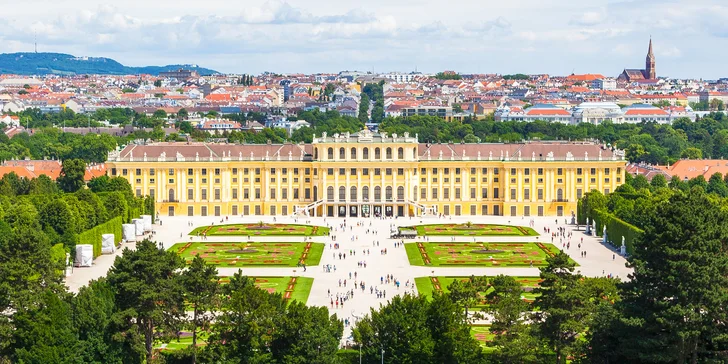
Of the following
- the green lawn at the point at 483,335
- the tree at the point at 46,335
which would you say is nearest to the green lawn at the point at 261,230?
the green lawn at the point at 483,335

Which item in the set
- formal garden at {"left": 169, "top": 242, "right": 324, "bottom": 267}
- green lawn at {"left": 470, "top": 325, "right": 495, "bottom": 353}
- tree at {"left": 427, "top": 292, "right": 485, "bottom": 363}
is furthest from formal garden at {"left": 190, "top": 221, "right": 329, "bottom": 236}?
tree at {"left": 427, "top": 292, "right": 485, "bottom": 363}

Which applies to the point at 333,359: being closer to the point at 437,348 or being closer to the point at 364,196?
the point at 437,348

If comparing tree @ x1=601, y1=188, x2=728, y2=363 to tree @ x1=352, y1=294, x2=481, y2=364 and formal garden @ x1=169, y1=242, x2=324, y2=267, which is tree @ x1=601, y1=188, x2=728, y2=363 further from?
formal garden @ x1=169, y1=242, x2=324, y2=267

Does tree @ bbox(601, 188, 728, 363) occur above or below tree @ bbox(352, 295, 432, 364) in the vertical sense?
above

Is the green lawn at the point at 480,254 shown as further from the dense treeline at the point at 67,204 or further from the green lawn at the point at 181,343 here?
the green lawn at the point at 181,343

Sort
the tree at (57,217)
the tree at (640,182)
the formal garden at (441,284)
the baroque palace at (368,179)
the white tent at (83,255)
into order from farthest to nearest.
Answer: the tree at (640,182), the baroque palace at (368,179), the tree at (57,217), the white tent at (83,255), the formal garden at (441,284)

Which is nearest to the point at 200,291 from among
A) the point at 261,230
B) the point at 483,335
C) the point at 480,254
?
the point at 483,335
